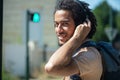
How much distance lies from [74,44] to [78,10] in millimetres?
324

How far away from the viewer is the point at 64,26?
3.25 m

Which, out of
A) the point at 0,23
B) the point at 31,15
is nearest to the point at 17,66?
the point at 31,15

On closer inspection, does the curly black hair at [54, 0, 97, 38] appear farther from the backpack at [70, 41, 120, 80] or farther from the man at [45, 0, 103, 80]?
the backpack at [70, 41, 120, 80]

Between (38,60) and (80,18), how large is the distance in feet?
86.1

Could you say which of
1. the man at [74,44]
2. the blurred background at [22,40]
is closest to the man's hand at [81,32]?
the man at [74,44]

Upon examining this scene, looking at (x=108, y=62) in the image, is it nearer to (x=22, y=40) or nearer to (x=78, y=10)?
(x=78, y=10)

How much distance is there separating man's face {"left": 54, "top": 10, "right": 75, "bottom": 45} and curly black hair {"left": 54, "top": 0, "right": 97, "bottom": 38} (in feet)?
0.11

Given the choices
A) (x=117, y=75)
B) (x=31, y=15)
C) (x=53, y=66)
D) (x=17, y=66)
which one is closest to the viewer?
(x=53, y=66)

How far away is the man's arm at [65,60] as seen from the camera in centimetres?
297

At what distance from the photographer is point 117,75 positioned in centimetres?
323

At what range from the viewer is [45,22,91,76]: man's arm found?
117 inches

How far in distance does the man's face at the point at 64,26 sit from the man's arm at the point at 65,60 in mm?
89

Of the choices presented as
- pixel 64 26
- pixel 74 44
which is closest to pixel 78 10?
pixel 64 26

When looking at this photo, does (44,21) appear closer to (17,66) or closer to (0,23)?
(17,66)
